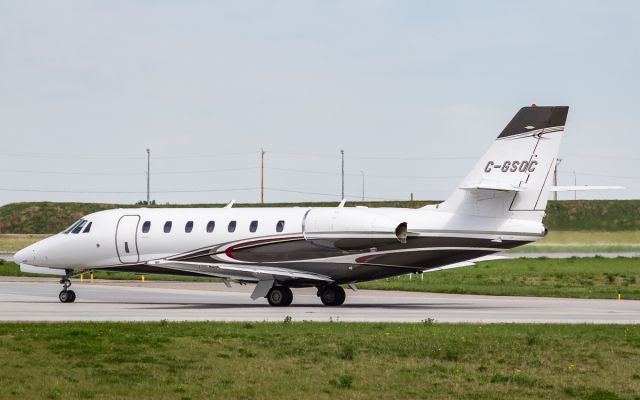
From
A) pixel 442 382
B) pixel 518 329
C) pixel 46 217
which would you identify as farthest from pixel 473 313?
pixel 46 217

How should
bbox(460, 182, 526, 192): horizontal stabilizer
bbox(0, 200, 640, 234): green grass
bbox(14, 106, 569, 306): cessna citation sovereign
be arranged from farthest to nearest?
bbox(0, 200, 640, 234): green grass, bbox(14, 106, 569, 306): cessna citation sovereign, bbox(460, 182, 526, 192): horizontal stabilizer

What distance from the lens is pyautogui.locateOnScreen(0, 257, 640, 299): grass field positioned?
48.9 meters

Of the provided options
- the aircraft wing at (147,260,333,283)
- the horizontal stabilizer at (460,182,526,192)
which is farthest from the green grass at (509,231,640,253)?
the horizontal stabilizer at (460,182,526,192)

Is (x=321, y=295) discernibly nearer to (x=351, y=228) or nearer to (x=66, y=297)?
(x=351, y=228)

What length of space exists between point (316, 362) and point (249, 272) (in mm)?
17578

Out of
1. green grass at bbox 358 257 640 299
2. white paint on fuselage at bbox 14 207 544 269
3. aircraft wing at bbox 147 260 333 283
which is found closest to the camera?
white paint on fuselage at bbox 14 207 544 269

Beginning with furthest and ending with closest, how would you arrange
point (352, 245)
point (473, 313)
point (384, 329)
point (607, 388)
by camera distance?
point (352, 245) → point (473, 313) → point (384, 329) → point (607, 388)

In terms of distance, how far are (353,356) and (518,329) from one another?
6818 millimetres

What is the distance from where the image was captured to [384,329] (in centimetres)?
2816

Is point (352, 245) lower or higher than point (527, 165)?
lower

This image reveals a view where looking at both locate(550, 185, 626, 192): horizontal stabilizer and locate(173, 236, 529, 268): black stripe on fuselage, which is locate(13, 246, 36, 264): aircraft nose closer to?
locate(173, 236, 529, 268): black stripe on fuselage

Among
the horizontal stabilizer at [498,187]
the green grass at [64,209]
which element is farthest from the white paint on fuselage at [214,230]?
the green grass at [64,209]

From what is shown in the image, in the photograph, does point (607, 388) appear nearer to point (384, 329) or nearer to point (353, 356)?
point (353, 356)

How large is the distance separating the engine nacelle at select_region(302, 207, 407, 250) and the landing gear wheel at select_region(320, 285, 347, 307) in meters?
2.41
